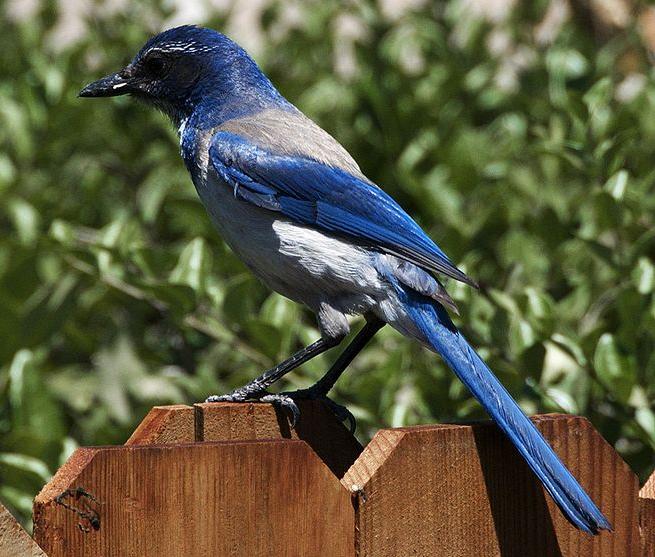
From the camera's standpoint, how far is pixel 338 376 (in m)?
2.89

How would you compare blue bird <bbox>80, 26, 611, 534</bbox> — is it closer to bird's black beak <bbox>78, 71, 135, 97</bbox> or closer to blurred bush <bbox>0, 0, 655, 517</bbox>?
bird's black beak <bbox>78, 71, 135, 97</bbox>

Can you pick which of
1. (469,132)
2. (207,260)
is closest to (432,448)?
(207,260)

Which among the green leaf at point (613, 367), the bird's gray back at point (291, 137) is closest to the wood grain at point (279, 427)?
the green leaf at point (613, 367)

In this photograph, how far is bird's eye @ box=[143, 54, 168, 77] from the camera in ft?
12.0

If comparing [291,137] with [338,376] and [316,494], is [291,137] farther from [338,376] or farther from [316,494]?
[316,494]

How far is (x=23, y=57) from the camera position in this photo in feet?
17.2

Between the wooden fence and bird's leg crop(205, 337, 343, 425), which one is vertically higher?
the wooden fence

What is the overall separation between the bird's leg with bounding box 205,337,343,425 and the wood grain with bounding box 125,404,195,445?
0.74 feet

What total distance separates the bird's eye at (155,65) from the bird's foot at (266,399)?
4.29 ft

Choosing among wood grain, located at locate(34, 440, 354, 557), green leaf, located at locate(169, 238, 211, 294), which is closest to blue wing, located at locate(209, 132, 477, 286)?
green leaf, located at locate(169, 238, 211, 294)

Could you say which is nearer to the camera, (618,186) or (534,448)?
(534,448)

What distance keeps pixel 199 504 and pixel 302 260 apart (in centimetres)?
118

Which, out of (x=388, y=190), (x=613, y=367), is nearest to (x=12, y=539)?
(x=613, y=367)

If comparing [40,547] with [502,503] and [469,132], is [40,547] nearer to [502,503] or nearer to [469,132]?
[502,503]
